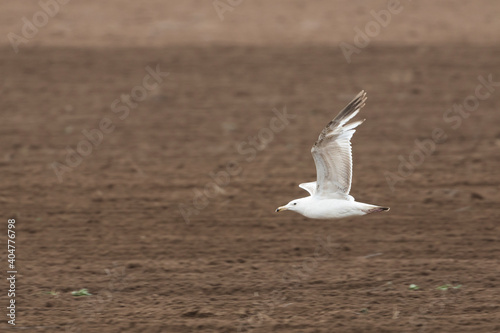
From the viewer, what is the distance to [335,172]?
8.50 metres

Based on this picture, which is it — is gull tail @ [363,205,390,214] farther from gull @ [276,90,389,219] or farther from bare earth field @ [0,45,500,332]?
Answer: bare earth field @ [0,45,500,332]

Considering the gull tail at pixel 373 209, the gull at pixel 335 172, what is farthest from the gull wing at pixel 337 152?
the gull tail at pixel 373 209

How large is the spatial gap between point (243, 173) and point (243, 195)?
2.89ft

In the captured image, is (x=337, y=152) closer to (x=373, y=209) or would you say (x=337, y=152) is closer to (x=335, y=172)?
(x=335, y=172)

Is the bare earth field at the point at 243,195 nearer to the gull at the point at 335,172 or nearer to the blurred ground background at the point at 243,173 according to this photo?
the blurred ground background at the point at 243,173

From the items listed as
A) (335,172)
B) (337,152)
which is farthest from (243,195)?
(337,152)

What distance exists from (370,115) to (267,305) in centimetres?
730

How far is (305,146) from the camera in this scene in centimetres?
1376

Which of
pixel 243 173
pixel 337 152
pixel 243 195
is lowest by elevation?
pixel 337 152

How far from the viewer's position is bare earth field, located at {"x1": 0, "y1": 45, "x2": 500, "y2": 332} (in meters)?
8.59

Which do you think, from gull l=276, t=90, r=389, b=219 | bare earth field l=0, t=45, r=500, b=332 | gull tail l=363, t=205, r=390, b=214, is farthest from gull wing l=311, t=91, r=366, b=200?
bare earth field l=0, t=45, r=500, b=332

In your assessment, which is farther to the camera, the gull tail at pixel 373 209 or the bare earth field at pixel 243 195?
the bare earth field at pixel 243 195

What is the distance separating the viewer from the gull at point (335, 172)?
8.28 meters

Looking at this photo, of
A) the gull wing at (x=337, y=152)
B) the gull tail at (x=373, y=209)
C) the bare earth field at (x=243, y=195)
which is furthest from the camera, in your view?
the bare earth field at (x=243, y=195)
